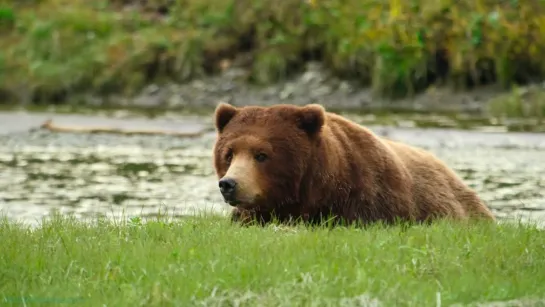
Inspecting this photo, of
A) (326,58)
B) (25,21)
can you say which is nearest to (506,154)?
(326,58)

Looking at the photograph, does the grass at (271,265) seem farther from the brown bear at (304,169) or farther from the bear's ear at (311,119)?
the bear's ear at (311,119)

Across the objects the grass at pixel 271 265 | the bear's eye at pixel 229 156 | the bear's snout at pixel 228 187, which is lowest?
the grass at pixel 271 265

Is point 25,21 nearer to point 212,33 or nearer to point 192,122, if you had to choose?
point 212,33

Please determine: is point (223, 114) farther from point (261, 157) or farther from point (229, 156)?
point (261, 157)

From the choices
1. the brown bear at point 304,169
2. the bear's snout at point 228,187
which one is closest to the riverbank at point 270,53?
the brown bear at point 304,169

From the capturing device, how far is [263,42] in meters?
27.5

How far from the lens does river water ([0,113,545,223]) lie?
1227 centimetres

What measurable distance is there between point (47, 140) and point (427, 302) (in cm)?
1455

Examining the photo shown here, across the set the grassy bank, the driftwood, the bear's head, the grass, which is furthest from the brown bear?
the grassy bank

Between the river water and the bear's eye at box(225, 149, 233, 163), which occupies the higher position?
the bear's eye at box(225, 149, 233, 163)

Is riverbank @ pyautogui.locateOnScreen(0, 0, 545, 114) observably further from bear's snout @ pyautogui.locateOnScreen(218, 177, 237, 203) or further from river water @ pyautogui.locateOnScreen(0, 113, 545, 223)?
bear's snout @ pyautogui.locateOnScreen(218, 177, 237, 203)

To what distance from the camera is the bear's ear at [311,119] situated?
7.96 m

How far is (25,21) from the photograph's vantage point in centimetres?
3105

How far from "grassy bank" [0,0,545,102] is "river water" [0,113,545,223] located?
4.73 meters
